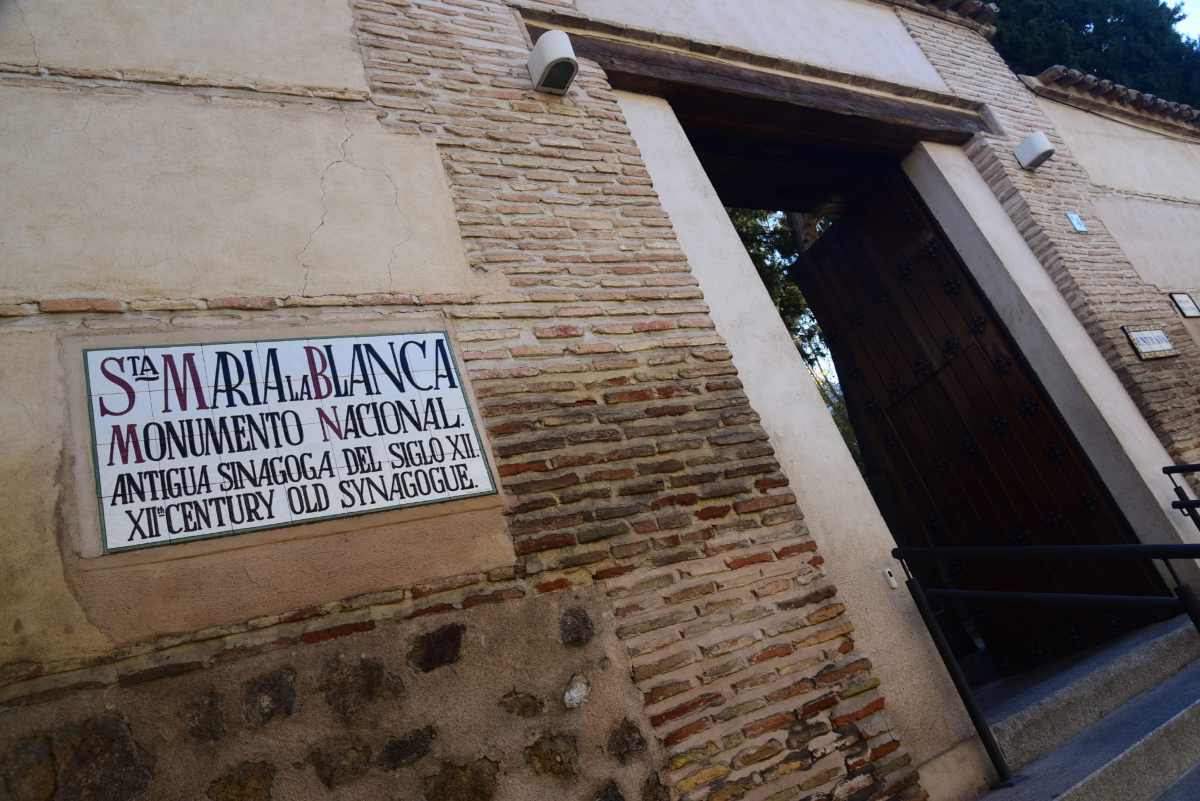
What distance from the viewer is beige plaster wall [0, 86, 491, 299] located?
7.59 feet

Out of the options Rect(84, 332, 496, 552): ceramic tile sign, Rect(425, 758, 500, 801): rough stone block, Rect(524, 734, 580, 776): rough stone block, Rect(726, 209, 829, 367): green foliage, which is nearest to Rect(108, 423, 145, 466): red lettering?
Rect(84, 332, 496, 552): ceramic tile sign

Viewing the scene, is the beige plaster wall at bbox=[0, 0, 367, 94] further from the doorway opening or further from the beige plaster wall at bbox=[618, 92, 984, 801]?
the doorway opening

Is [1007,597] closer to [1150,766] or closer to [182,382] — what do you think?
[1150,766]

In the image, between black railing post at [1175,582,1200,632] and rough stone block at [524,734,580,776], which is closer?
rough stone block at [524,734,580,776]

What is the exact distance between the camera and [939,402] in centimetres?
500

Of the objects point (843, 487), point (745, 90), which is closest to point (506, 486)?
point (843, 487)

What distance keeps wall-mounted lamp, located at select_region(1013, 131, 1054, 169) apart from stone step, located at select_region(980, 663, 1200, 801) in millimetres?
3733

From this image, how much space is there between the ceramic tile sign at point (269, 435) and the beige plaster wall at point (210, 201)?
0.30m

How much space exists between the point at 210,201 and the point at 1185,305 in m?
6.33

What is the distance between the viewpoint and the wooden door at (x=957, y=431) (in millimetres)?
4332

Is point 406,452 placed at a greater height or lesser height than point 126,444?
lesser

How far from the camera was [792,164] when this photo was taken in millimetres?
5223

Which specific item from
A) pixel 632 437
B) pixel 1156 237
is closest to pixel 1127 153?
pixel 1156 237

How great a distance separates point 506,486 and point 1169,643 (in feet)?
10.5
